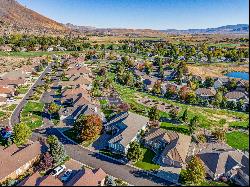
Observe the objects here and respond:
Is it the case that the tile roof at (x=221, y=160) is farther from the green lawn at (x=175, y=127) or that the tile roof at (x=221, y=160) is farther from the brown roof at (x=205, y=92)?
the brown roof at (x=205, y=92)

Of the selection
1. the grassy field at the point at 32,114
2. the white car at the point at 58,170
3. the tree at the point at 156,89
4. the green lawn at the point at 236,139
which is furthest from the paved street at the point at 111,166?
the tree at the point at 156,89

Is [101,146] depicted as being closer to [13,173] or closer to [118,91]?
[13,173]

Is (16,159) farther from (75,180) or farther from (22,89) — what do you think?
(22,89)

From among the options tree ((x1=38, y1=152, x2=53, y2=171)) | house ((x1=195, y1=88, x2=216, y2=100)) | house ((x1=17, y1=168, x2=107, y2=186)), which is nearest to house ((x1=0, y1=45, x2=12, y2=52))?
house ((x1=195, y1=88, x2=216, y2=100))

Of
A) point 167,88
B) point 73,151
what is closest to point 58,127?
point 73,151

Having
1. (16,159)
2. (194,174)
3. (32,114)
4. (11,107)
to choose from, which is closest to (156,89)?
(32,114)

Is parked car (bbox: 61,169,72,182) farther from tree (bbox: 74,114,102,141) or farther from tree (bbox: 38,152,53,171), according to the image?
tree (bbox: 74,114,102,141)
